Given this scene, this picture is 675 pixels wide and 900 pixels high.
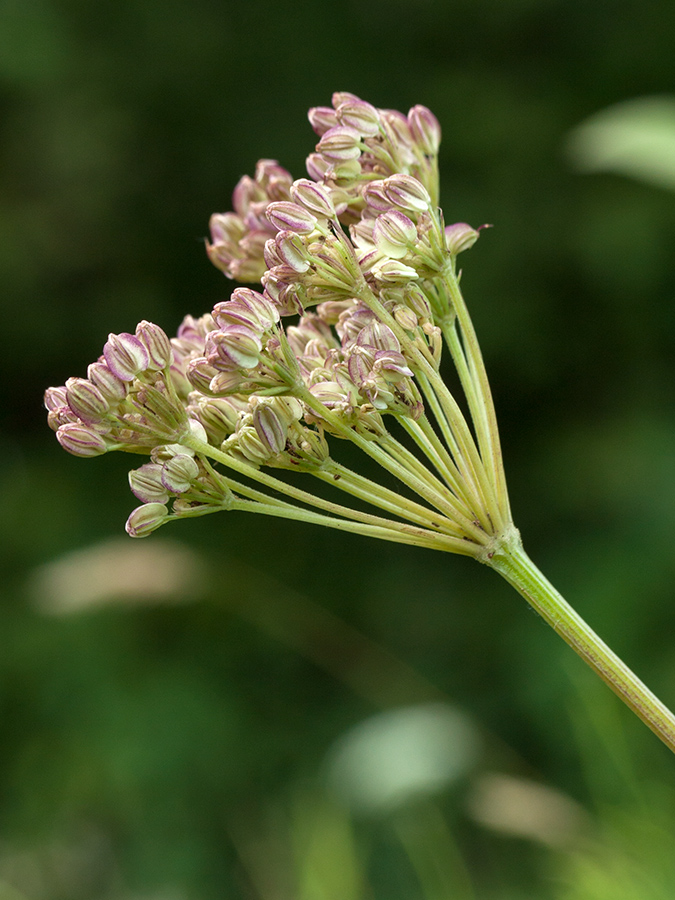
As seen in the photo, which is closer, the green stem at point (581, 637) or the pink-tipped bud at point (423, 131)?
the green stem at point (581, 637)

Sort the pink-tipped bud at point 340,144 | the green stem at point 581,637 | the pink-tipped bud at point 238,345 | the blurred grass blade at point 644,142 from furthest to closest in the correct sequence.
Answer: the blurred grass blade at point 644,142 → the pink-tipped bud at point 340,144 → the pink-tipped bud at point 238,345 → the green stem at point 581,637

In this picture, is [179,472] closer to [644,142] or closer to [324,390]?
[324,390]

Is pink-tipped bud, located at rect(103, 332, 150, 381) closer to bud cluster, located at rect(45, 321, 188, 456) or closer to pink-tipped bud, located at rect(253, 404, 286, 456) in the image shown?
bud cluster, located at rect(45, 321, 188, 456)

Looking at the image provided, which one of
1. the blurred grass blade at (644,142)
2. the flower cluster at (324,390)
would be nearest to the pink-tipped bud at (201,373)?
the flower cluster at (324,390)

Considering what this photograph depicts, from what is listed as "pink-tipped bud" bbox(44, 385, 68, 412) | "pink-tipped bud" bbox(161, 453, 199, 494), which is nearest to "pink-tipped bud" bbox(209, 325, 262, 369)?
"pink-tipped bud" bbox(161, 453, 199, 494)

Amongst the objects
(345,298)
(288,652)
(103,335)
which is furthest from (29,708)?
(345,298)

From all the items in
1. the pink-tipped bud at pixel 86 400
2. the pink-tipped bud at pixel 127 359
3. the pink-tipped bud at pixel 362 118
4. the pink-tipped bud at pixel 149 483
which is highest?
the pink-tipped bud at pixel 362 118

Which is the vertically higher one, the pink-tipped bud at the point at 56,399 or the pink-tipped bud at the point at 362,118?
the pink-tipped bud at the point at 362,118

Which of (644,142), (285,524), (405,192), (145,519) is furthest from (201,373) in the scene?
(285,524)

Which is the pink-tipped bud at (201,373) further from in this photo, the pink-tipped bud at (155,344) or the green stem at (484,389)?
the green stem at (484,389)
